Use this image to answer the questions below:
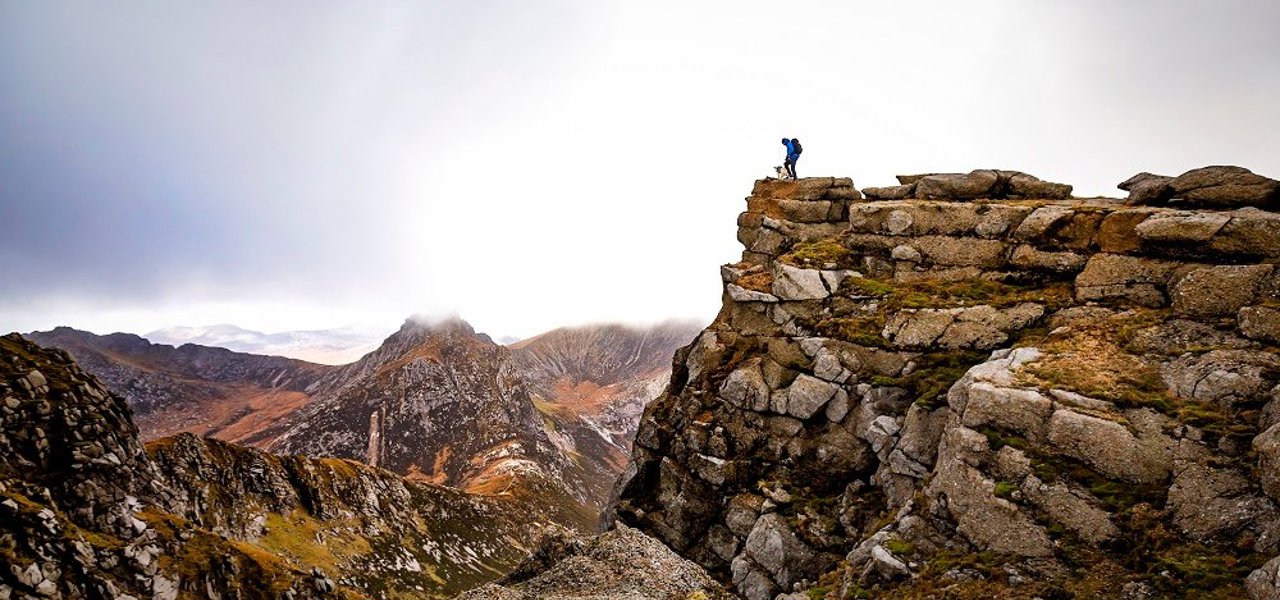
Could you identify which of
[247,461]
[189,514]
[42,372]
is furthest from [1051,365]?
[247,461]

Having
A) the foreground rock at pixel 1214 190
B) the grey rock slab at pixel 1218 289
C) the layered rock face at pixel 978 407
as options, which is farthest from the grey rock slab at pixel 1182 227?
the foreground rock at pixel 1214 190

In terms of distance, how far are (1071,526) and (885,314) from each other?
716 inches

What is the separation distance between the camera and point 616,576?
33875 mm

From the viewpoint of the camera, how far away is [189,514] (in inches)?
2459

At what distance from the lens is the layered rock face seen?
67.1 feet

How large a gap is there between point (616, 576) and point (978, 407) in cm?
2350

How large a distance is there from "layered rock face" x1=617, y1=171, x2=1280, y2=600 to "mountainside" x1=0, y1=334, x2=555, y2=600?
3266 centimetres

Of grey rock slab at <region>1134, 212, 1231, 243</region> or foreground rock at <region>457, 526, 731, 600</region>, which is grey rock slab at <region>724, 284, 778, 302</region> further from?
grey rock slab at <region>1134, 212, 1231, 243</region>

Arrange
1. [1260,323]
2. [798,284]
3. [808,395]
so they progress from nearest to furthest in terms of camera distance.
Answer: [1260,323], [808,395], [798,284]

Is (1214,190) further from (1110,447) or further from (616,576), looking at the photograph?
(616,576)

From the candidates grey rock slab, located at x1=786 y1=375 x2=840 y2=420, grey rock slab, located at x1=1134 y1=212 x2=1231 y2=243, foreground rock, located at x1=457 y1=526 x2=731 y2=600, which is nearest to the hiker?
grey rock slab, located at x1=786 y1=375 x2=840 y2=420

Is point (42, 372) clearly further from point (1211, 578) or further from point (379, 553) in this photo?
point (1211, 578)

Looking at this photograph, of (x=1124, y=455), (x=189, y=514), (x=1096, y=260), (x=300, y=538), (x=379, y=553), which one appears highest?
(x=1096, y=260)

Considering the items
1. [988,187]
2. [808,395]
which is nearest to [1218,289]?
[988,187]
